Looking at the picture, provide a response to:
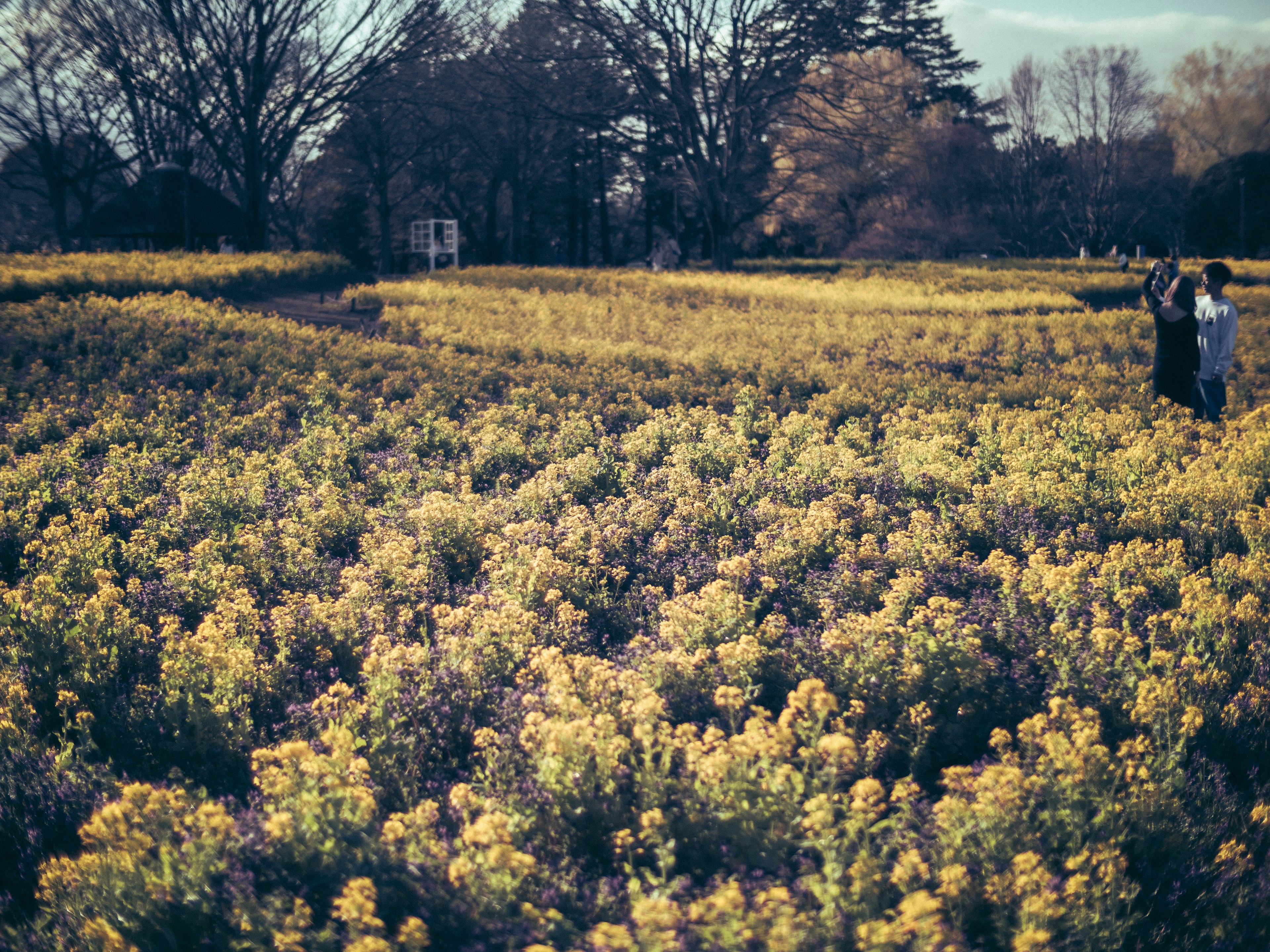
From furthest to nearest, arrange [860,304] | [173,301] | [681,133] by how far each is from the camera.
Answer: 1. [681,133]
2. [860,304]
3. [173,301]

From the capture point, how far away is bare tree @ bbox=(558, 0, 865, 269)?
1110 inches

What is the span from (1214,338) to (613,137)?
42.0 m

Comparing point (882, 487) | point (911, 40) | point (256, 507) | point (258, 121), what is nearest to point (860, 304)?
point (882, 487)

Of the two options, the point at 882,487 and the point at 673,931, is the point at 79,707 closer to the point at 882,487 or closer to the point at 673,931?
the point at 673,931

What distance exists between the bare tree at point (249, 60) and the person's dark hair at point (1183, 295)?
2877 cm

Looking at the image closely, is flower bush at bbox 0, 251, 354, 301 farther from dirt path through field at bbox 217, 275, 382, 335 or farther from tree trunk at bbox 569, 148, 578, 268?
tree trunk at bbox 569, 148, 578, 268

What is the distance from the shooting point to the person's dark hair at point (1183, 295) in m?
8.96

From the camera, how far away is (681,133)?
3384 cm

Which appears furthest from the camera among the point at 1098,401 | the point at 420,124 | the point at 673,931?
the point at 420,124

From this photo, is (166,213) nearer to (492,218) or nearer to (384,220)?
(384,220)

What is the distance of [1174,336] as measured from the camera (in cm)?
944

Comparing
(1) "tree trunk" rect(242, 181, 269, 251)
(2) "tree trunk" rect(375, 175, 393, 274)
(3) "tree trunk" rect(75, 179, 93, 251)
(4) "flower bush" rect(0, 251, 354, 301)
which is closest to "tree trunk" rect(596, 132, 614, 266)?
(2) "tree trunk" rect(375, 175, 393, 274)

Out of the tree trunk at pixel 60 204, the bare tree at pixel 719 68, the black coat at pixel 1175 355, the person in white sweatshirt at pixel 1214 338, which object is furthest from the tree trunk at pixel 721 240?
the tree trunk at pixel 60 204

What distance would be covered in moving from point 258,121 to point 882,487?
35.6 m
